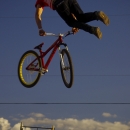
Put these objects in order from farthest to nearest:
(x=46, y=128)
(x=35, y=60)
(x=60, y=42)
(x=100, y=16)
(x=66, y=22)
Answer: (x=46, y=128), (x=35, y=60), (x=60, y=42), (x=66, y=22), (x=100, y=16)

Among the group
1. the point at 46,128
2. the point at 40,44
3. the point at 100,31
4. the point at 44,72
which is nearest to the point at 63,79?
the point at 44,72

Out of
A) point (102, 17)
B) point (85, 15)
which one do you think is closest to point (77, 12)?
point (85, 15)

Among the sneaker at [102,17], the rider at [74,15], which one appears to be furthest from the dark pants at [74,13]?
the sneaker at [102,17]

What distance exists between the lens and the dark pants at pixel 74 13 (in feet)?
26.2

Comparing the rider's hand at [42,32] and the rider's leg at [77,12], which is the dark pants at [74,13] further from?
the rider's hand at [42,32]

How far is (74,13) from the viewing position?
325 inches

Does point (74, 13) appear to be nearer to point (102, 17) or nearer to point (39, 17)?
point (102, 17)

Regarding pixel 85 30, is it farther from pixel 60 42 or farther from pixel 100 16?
pixel 60 42

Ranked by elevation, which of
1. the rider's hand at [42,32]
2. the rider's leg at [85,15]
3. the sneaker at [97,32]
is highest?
the rider's leg at [85,15]

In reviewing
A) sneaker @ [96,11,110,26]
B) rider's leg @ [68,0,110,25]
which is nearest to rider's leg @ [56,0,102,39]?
rider's leg @ [68,0,110,25]

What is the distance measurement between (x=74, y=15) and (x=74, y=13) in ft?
0.15

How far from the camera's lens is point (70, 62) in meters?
8.59

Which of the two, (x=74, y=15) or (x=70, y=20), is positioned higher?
(x=74, y=15)

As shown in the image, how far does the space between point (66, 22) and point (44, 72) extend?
4.97 feet
